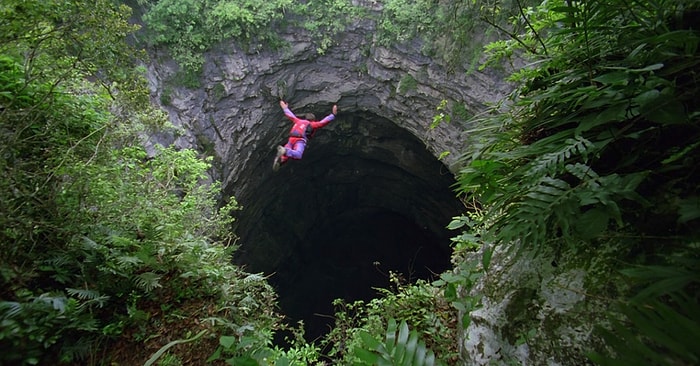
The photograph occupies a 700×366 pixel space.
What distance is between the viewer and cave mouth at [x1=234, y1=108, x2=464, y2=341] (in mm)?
10266

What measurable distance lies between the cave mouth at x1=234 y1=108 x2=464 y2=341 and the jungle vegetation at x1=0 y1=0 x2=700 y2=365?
21.8 ft

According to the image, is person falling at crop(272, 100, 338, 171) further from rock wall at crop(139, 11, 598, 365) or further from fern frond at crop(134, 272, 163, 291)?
fern frond at crop(134, 272, 163, 291)

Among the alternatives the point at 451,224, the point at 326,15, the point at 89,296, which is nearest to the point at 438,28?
the point at 326,15

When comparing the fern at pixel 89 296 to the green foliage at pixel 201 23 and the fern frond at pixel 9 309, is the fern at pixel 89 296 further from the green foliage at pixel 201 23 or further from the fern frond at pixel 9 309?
the green foliage at pixel 201 23

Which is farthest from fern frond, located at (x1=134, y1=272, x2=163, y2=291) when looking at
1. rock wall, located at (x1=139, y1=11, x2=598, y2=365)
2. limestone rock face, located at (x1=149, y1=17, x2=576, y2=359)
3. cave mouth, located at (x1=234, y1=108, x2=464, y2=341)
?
cave mouth, located at (x1=234, y1=108, x2=464, y2=341)

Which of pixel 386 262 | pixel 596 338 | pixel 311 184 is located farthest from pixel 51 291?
pixel 386 262

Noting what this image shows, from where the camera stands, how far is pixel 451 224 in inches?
92.8

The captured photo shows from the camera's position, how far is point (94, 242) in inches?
79.8

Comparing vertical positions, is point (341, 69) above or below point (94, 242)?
above

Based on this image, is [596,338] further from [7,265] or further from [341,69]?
[341,69]

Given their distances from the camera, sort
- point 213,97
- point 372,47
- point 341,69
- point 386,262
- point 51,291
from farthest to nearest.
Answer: point 386,262
point 341,69
point 372,47
point 213,97
point 51,291

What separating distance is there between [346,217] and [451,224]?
11447 millimetres

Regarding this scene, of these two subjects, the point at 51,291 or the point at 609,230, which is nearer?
the point at 609,230

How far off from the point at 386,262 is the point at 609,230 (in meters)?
12.2
